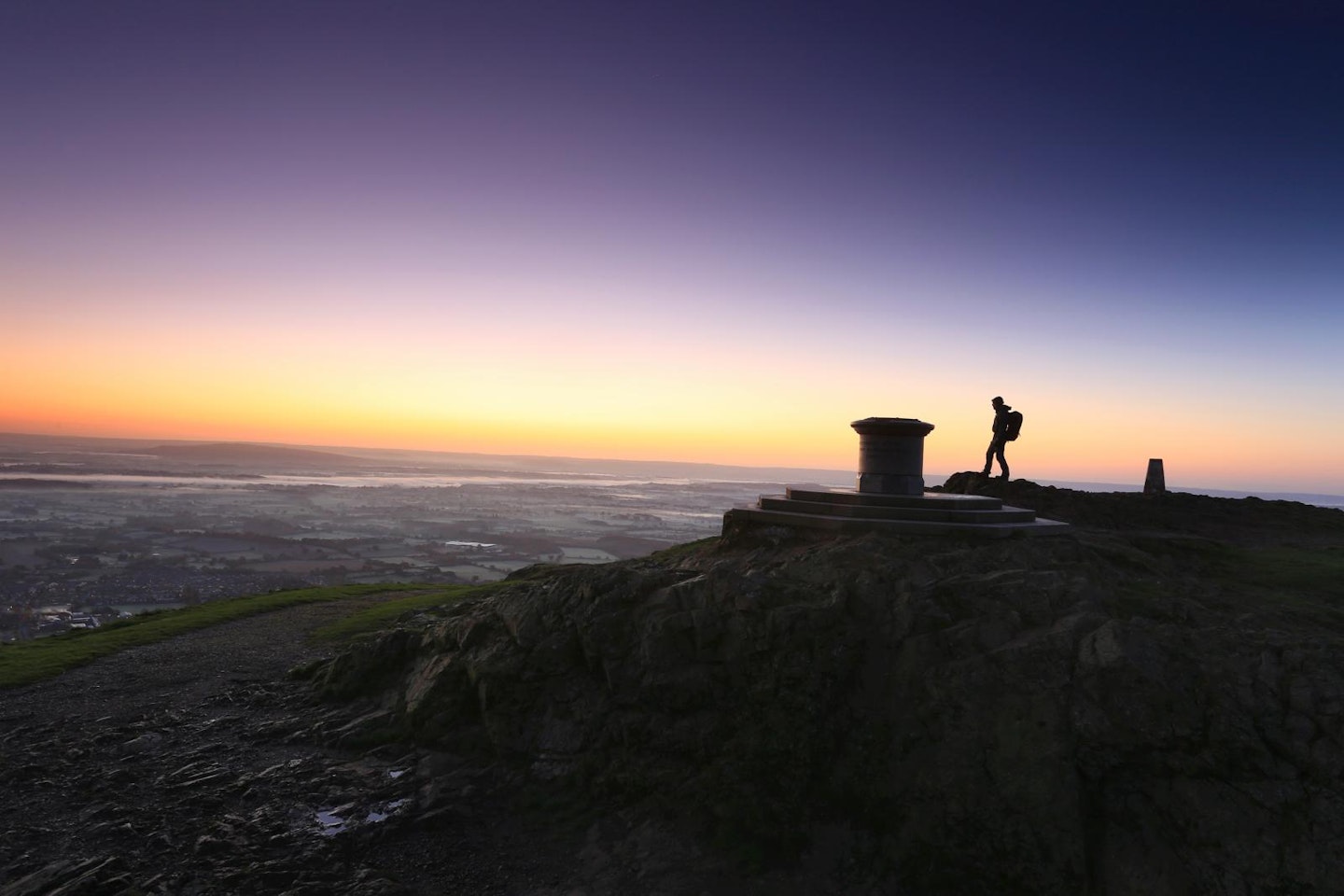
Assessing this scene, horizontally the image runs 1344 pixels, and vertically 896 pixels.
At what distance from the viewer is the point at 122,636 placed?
665 inches

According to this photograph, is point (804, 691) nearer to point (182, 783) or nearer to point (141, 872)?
point (141, 872)

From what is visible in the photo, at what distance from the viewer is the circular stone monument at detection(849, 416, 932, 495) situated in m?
14.8

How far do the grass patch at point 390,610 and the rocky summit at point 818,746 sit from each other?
5.52 m

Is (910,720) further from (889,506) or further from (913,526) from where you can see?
(889,506)

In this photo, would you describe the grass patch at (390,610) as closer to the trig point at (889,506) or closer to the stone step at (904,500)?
the trig point at (889,506)

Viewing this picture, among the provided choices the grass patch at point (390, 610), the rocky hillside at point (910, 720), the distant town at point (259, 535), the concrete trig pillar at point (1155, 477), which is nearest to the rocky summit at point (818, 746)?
A: the rocky hillside at point (910, 720)

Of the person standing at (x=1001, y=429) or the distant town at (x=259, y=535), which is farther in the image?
the distant town at (x=259, y=535)

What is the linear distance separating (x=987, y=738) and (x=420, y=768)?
25.9 feet

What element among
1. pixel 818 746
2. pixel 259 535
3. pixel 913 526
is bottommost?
pixel 259 535

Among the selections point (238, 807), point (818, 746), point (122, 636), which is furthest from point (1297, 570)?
point (122, 636)

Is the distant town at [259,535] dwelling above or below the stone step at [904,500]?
below

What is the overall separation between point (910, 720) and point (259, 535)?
66775 millimetres

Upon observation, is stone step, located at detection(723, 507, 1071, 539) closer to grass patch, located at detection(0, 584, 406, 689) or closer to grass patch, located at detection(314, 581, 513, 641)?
grass patch, located at detection(314, 581, 513, 641)

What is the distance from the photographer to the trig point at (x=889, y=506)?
1308 centimetres
